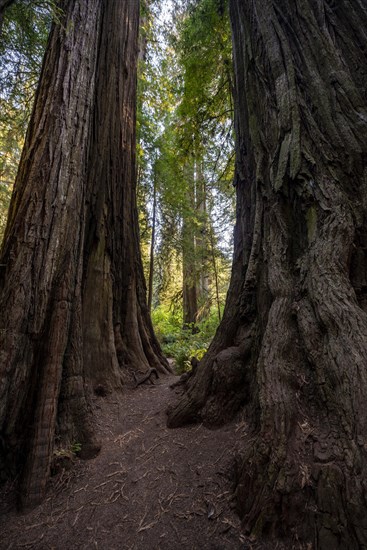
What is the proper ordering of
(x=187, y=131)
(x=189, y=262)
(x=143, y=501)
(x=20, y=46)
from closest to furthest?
(x=143, y=501) < (x=20, y=46) < (x=187, y=131) < (x=189, y=262)

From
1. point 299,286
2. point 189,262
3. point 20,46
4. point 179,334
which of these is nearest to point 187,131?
point 20,46

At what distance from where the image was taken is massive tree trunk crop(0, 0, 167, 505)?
2.23 meters

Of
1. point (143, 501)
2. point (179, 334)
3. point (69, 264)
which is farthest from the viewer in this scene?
point (179, 334)

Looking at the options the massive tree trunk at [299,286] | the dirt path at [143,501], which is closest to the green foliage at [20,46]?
the massive tree trunk at [299,286]

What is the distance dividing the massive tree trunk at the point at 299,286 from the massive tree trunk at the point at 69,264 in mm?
1163

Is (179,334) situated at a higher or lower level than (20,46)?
lower

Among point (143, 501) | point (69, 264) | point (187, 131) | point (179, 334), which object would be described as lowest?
point (143, 501)

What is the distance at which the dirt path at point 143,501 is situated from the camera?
65.1 inches

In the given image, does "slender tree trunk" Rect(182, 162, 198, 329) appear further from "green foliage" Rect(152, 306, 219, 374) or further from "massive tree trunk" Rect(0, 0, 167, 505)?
"massive tree trunk" Rect(0, 0, 167, 505)

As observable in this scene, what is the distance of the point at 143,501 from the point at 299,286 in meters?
1.88

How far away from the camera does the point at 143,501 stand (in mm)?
1932

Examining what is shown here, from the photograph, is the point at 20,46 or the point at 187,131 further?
the point at 187,131

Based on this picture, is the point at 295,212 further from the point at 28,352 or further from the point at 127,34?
the point at 127,34

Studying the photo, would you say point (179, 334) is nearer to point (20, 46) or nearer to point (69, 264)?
point (69, 264)
